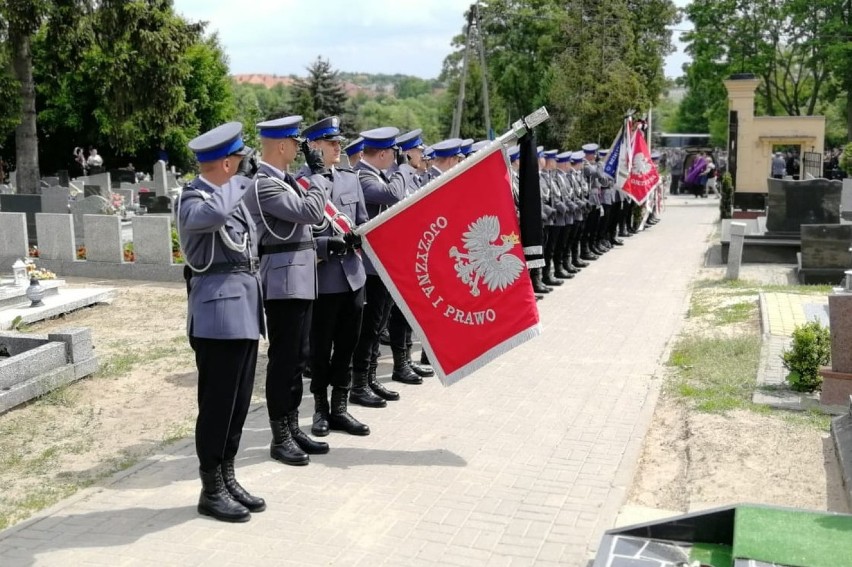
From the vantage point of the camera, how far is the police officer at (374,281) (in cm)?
672

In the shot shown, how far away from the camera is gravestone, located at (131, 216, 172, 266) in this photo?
45.0 ft

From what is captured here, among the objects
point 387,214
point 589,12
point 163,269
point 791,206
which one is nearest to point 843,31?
point 589,12

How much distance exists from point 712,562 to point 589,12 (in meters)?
26.0

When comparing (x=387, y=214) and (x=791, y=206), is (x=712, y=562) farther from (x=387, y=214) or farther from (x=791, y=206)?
(x=791, y=206)

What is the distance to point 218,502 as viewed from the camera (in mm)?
4727

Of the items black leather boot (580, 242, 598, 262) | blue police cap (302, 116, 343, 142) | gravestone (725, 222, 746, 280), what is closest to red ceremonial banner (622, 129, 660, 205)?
black leather boot (580, 242, 598, 262)

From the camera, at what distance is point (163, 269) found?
13.7 meters

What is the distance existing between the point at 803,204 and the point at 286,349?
1157 centimetres

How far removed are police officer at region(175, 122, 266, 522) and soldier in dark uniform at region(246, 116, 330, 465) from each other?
39 cm

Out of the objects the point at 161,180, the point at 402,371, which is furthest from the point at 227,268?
the point at 161,180

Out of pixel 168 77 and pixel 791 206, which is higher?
pixel 168 77

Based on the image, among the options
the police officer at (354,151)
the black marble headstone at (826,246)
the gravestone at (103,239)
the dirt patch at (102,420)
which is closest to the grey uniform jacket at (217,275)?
the dirt patch at (102,420)

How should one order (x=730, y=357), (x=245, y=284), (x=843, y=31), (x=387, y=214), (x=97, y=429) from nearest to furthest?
(x=245, y=284), (x=387, y=214), (x=97, y=429), (x=730, y=357), (x=843, y=31)

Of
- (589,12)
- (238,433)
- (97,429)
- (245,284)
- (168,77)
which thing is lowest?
(97,429)
